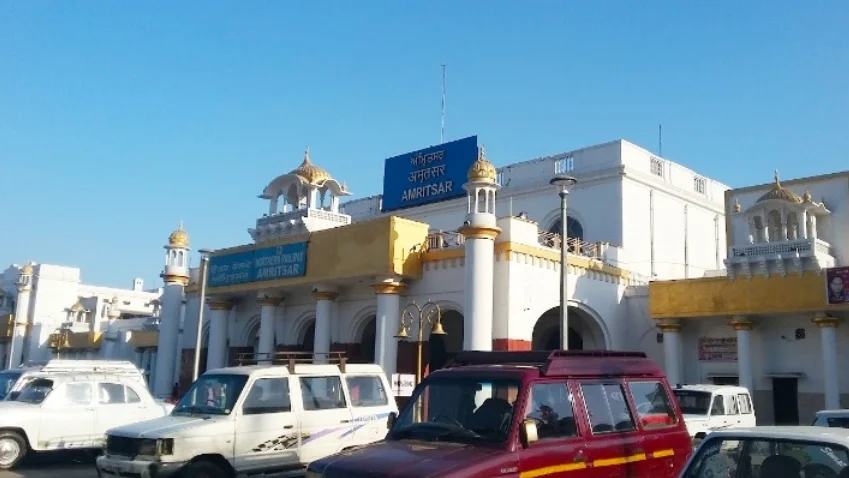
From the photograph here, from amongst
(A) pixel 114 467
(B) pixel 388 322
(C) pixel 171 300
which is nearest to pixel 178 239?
(C) pixel 171 300

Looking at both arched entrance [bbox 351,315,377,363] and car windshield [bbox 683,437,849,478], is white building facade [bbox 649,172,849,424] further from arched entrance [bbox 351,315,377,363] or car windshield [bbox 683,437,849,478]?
car windshield [bbox 683,437,849,478]

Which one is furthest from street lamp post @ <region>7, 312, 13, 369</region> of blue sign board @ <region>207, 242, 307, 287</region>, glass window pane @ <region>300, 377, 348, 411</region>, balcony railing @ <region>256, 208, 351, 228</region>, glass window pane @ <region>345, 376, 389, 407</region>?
glass window pane @ <region>300, 377, 348, 411</region>

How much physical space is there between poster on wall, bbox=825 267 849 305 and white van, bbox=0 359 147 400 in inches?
611

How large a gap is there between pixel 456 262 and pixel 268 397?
10412 millimetres

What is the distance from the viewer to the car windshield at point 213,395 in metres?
9.79

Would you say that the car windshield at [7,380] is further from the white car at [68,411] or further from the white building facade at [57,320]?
the white building facade at [57,320]

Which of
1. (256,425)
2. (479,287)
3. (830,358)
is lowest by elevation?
(256,425)

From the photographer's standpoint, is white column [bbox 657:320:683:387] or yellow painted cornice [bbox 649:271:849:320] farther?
white column [bbox 657:320:683:387]

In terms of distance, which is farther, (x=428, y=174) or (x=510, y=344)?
(x=428, y=174)

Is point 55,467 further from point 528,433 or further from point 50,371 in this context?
point 528,433

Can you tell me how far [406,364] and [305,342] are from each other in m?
6.55

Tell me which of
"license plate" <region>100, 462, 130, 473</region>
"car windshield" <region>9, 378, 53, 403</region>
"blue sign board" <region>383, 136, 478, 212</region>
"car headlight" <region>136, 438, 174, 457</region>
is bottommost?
"license plate" <region>100, 462, 130, 473</region>

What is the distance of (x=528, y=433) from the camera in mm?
5750

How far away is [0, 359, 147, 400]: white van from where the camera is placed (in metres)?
13.6
